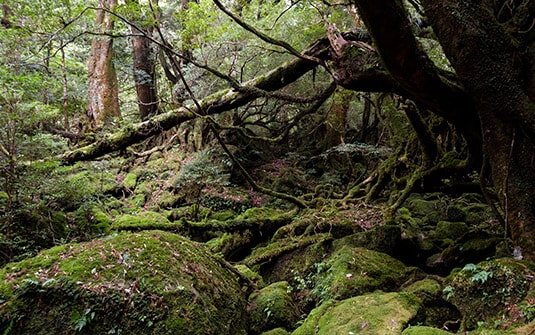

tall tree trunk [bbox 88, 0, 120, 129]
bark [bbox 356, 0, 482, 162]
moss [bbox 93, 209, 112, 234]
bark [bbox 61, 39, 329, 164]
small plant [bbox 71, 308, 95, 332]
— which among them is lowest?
small plant [bbox 71, 308, 95, 332]

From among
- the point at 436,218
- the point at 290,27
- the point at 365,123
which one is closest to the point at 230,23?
the point at 290,27

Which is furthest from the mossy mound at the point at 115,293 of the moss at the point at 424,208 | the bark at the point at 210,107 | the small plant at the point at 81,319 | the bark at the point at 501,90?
the moss at the point at 424,208

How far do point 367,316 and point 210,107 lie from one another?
6.31 m

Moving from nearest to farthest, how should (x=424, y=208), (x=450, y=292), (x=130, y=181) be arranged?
(x=450, y=292) → (x=424, y=208) → (x=130, y=181)

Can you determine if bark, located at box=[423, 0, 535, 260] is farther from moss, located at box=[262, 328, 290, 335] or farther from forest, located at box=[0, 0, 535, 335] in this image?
moss, located at box=[262, 328, 290, 335]

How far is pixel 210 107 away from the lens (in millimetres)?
8086

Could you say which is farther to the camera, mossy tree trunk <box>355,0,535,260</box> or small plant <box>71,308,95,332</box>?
mossy tree trunk <box>355,0,535,260</box>

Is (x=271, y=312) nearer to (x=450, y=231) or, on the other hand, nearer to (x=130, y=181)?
(x=450, y=231)

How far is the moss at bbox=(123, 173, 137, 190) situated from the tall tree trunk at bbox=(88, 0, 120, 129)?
8.61ft

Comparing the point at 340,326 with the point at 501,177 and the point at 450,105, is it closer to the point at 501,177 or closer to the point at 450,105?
the point at 501,177

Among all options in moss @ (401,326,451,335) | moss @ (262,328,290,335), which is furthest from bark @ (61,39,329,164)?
moss @ (401,326,451,335)

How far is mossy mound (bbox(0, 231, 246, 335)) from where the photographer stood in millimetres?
2729

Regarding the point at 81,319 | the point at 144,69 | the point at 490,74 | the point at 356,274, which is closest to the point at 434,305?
the point at 356,274

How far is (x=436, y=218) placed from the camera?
732cm
